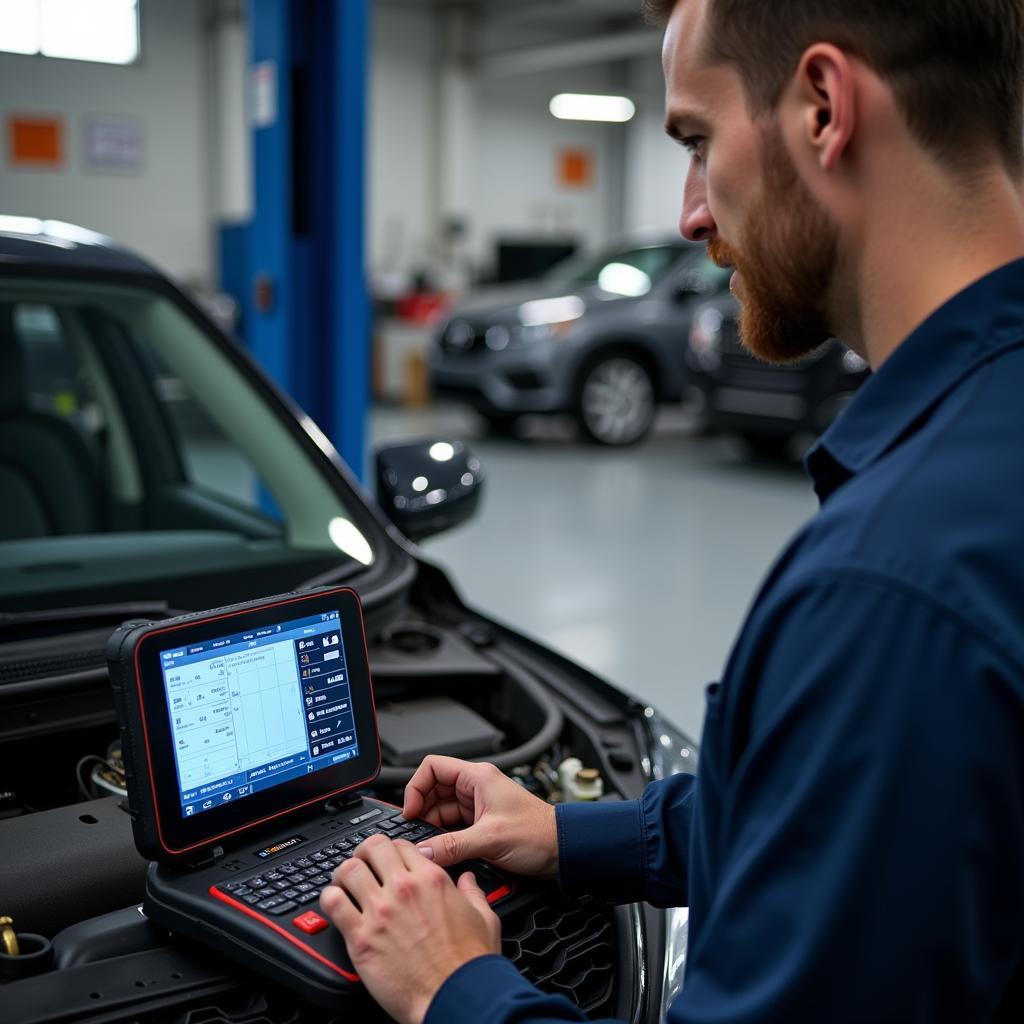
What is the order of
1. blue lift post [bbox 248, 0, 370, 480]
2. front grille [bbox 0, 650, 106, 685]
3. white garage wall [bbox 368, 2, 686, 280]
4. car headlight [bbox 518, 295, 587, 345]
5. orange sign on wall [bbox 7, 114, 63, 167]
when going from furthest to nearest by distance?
white garage wall [bbox 368, 2, 686, 280] → orange sign on wall [bbox 7, 114, 63, 167] → car headlight [bbox 518, 295, 587, 345] → blue lift post [bbox 248, 0, 370, 480] → front grille [bbox 0, 650, 106, 685]

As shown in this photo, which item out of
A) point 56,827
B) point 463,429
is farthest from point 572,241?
point 56,827

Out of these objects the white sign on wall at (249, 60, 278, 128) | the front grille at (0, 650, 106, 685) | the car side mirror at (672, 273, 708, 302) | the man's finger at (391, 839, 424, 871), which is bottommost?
the man's finger at (391, 839, 424, 871)

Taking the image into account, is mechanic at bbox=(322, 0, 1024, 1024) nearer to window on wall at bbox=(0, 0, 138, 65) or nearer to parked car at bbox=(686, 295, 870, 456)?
parked car at bbox=(686, 295, 870, 456)

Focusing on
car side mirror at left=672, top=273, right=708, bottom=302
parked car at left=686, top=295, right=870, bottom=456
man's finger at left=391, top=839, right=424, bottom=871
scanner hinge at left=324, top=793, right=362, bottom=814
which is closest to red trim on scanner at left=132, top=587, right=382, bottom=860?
scanner hinge at left=324, top=793, right=362, bottom=814

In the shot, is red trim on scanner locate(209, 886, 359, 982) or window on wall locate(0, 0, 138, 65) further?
window on wall locate(0, 0, 138, 65)

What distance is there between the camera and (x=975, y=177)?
0.83m

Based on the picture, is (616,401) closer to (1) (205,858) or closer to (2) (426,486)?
(2) (426,486)

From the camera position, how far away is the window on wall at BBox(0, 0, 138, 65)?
10078 mm

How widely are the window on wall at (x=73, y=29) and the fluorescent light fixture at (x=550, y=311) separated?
519 centimetres

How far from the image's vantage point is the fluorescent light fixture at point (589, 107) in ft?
43.7

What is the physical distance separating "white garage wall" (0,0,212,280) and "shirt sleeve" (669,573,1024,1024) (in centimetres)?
1121

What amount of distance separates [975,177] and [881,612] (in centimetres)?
32

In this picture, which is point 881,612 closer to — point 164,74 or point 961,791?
point 961,791

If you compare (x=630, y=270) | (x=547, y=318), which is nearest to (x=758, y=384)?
(x=547, y=318)
